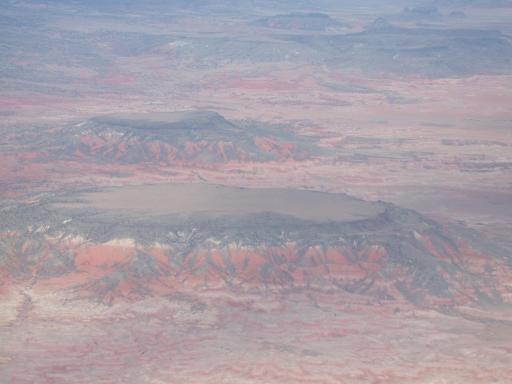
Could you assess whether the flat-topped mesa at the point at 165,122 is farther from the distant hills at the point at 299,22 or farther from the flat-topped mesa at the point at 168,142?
the distant hills at the point at 299,22

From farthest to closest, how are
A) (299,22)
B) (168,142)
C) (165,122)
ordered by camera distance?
1. (299,22)
2. (165,122)
3. (168,142)

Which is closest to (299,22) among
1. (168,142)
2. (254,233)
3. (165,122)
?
(165,122)

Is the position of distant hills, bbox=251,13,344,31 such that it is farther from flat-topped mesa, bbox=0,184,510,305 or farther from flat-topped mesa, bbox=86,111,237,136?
flat-topped mesa, bbox=0,184,510,305

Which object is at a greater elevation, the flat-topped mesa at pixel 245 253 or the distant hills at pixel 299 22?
the flat-topped mesa at pixel 245 253

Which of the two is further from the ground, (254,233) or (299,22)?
(254,233)

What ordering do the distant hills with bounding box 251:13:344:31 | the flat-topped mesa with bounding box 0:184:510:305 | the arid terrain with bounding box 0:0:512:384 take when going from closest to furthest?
the arid terrain with bounding box 0:0:512:384
the flat-topped mesa with bounding box 0:184:510:305
the distant hills with bounding box 251:13:344:31

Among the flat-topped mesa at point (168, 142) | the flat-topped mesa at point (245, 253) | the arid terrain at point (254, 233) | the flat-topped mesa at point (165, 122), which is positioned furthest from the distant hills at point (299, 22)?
the flat-topped mesa at point (245, 253)

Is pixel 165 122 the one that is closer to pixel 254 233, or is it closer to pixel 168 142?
pixel 168 142

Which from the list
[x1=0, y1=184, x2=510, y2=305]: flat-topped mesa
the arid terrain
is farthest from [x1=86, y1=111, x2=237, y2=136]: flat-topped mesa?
[x1=0, y1=184, x2=510, y2=305]: flat-topped mesa
